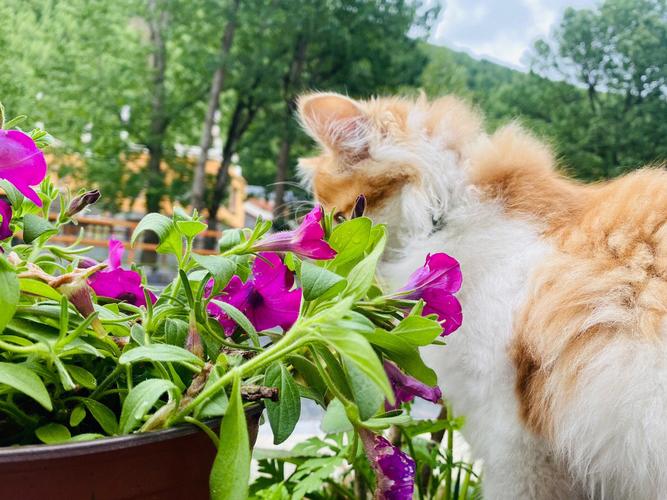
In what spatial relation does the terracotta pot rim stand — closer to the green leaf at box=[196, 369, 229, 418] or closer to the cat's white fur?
the green leaf at box=[196, 369, 229, 418]

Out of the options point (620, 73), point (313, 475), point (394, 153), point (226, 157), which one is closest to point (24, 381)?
point (313, 475)

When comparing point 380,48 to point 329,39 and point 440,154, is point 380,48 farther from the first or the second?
point 440,154

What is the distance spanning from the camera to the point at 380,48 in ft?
12.8

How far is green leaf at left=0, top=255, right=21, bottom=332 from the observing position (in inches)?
8.9

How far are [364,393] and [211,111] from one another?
12.6 ft

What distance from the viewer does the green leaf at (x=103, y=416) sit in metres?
0.25

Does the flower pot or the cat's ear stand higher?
the cat's ear

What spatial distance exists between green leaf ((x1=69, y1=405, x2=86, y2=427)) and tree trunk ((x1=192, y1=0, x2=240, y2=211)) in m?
3.50

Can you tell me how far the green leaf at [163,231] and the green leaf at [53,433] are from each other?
0.32ft

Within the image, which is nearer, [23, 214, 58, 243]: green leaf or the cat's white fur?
[23, 214, 58, 243]: green leaf

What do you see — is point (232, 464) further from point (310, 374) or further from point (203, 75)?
point (203, 75)

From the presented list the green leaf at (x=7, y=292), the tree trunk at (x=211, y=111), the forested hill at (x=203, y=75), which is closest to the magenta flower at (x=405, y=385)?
the green leaf at (x=7, y=292)

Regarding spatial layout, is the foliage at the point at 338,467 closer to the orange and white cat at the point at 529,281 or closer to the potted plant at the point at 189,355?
the orange and white cat at the point at 529,281

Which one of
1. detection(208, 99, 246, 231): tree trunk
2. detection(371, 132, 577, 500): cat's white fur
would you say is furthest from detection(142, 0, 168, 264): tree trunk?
detection(371, 132, 577, 500): cat's white fur
